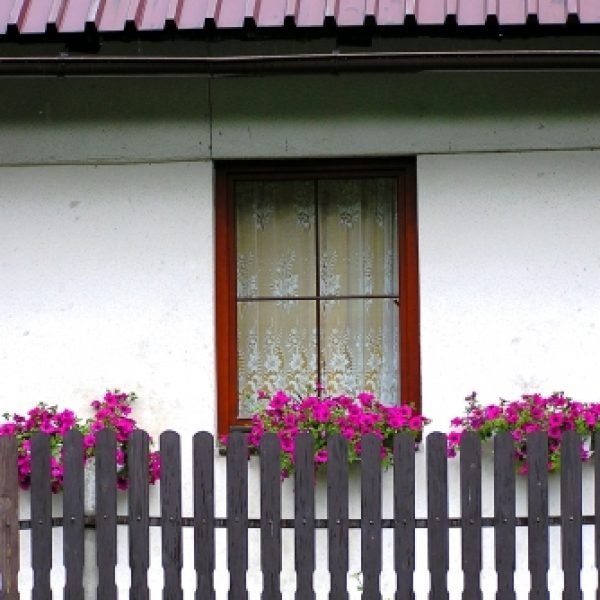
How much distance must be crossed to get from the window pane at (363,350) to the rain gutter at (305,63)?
4.40 feet

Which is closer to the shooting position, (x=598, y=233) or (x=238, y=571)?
(x=238, y=571)

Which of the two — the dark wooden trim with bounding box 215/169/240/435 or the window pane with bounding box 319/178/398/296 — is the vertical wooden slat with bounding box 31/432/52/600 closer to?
the dark wooden trim with bounding box 215/169/240/435

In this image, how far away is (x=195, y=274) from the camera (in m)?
6.04

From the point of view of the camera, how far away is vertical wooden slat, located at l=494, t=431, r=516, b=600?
16.9 ft

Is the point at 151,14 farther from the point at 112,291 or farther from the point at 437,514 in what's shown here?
the point at 437,514

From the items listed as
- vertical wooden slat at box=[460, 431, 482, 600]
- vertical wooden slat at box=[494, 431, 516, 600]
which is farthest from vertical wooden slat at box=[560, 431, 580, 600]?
vertical wooden slat at box=[460, 431, 482, 600]

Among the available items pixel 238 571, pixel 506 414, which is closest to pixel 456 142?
pixel 506 414

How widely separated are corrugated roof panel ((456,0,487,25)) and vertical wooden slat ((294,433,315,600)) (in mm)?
2118

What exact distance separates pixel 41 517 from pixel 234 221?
1.92 metres

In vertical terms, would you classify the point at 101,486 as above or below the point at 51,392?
below

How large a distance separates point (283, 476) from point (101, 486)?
0.90 meters

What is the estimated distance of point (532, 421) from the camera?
5.60 meters

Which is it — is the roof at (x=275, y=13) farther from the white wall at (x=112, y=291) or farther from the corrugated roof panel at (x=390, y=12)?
the white wall at (x=112, y=291)

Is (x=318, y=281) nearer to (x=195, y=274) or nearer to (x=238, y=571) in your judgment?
(x=195, y=274)
